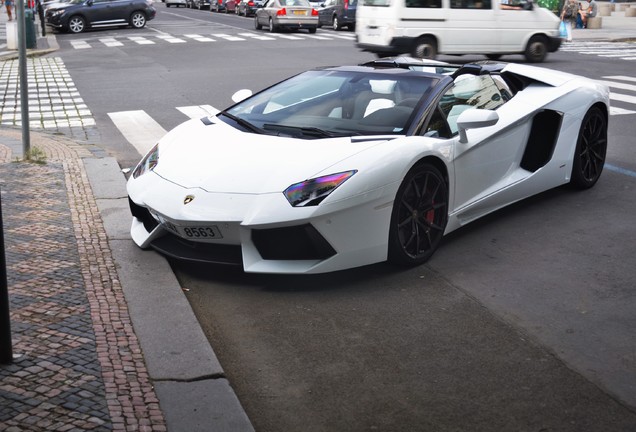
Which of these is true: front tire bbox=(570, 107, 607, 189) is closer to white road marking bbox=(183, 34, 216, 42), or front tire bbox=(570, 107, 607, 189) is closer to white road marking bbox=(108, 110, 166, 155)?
white road marking bbox=(108, 110, 166, 155)

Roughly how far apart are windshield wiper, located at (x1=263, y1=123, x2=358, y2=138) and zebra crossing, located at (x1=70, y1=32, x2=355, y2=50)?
71.1 feet

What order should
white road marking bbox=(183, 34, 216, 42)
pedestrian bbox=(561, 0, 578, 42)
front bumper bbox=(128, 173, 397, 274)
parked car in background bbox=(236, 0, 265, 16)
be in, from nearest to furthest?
front bumper bbox=(128, 173, 397, 274), pedestrian bbox=(561, 0, 578, 42), white road marking bbox=(183, 34, 216, 42), parked car in background bbox=(236, 0, 265, 16)

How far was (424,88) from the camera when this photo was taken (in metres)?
6.67

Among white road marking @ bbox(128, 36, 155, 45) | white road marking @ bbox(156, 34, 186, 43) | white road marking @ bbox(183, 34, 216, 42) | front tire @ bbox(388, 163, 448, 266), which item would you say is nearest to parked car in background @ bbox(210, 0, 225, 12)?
white road marking @ bbox(183, 34, 216, 42)

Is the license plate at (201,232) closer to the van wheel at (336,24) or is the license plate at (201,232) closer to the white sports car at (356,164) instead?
the white sports car at (356,164)

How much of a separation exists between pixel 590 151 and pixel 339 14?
29400 mm

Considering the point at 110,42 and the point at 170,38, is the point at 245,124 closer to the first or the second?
the point at 110,42

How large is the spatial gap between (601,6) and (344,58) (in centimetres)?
2600

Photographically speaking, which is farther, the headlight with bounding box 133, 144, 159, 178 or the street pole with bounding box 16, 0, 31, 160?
the street pole with bounding box 16, 0, 31, 160

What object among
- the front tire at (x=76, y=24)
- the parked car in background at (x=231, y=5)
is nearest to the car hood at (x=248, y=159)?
the front tire at (x=76, y=24)

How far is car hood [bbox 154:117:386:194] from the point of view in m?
5.69

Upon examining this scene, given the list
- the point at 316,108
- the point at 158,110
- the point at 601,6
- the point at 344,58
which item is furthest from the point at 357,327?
the point at 601,6

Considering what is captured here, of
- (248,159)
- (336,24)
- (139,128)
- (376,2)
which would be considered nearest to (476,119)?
(248,159)

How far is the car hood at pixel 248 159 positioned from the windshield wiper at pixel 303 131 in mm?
120
